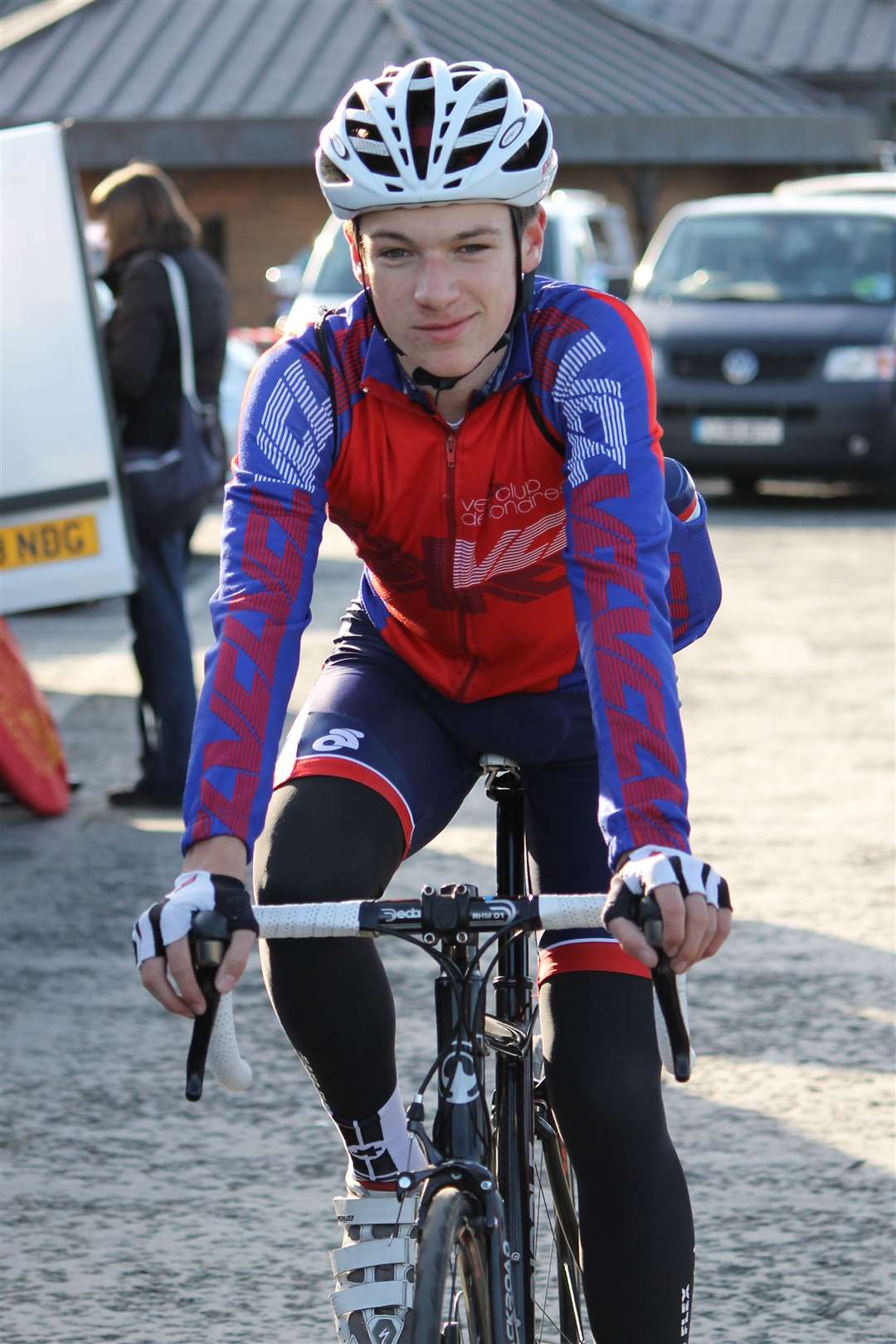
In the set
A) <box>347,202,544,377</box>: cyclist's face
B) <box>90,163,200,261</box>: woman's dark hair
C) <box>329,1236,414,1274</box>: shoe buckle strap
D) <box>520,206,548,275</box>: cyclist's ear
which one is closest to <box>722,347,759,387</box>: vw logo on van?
<box>90,163,200,261</box>: woman's dark hair

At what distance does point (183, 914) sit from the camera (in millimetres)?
2617

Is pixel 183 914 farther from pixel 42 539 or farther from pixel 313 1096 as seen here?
pixel 42 539

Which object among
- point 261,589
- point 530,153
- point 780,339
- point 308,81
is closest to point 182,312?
point 530,153

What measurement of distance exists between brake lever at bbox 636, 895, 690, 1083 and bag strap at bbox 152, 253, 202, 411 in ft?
18.3

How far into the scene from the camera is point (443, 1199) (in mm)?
2709

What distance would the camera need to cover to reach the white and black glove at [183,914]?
2615 mm

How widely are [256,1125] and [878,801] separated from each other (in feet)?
→ 11.9

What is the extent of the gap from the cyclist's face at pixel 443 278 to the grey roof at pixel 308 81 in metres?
27.4

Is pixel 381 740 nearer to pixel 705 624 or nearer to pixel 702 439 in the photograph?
pixel 705 624

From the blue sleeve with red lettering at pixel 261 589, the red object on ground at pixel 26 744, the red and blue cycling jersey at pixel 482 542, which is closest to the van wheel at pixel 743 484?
the red object on ground at pixel 26 744

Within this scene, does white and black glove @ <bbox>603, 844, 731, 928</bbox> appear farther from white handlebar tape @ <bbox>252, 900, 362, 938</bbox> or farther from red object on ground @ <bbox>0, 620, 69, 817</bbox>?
Answer: red object on ground @ <bbox>0, 620, 69, 817</bbox>

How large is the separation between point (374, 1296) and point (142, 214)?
5.52m

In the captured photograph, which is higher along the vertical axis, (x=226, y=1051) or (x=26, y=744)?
(x=226, y=1051)

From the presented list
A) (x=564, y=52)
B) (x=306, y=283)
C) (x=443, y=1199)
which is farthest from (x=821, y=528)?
(x=564, y=52)
